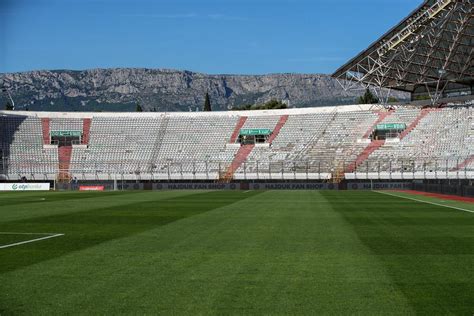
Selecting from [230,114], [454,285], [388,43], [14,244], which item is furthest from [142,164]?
[454,285]

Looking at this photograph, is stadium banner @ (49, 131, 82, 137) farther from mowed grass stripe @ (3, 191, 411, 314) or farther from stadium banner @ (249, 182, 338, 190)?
mowed grass stripe @ (3, 191, 411, 314)

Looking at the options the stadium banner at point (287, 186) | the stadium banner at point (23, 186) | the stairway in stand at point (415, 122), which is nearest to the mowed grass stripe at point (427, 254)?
the stadium banner at point (287, 186)

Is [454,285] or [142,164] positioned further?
[142,164]

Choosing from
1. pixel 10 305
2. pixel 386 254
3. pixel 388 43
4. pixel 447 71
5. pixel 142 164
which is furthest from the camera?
pixel 142 164

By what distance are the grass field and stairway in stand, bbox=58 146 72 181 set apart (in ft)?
185

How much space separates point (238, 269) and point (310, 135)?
6969 cm

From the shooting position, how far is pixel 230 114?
87.6 meters

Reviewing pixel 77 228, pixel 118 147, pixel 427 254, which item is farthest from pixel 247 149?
pixel 427 254

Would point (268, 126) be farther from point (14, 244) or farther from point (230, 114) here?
point (14, 244)

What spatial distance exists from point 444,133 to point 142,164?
35.9 meters

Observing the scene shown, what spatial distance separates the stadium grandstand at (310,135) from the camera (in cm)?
6256

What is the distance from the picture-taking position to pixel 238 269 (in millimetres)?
10203

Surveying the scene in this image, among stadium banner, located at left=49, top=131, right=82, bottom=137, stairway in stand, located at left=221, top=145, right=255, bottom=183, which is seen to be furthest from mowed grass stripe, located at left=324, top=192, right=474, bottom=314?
stadium banner, located at left=49, top=131, right=82, bottom=137

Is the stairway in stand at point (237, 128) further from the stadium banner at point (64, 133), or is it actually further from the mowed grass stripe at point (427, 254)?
the mowed grass stripe at point (427, 254)
